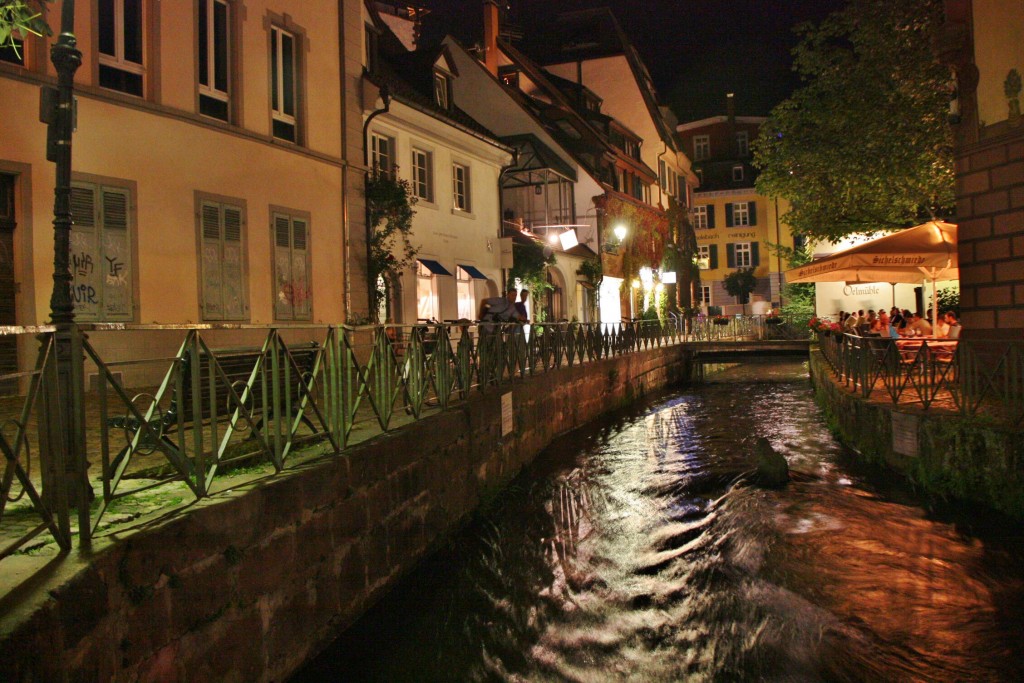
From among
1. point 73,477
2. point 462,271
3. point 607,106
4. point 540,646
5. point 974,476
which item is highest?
point 607,106

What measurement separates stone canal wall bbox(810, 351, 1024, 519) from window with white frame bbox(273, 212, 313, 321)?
9362mm

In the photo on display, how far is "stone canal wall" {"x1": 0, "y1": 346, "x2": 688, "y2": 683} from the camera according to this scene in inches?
123

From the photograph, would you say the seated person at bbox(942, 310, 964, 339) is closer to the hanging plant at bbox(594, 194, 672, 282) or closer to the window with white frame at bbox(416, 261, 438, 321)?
the window with white frame at bbox(416, 261, 438, 321)

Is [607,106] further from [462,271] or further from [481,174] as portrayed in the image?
[462,271]

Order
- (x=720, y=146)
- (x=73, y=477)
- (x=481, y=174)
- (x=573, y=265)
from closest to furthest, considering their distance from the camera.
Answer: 1. (x=73, y=477)
2. (x=481, y=174)
3. (x=573, y=265)
4. (x=720, y=146)

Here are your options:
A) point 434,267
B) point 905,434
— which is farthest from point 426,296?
point 905,434

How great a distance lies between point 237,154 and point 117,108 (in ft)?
7.15

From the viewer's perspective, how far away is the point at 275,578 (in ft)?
15.1

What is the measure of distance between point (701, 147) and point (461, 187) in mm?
43077

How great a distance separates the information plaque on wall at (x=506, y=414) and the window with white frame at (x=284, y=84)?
22.7 ft

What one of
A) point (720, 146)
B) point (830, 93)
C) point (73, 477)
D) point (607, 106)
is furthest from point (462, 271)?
point (720, 146)

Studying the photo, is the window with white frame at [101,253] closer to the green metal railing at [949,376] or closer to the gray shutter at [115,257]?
the gray shutter at [115,257]

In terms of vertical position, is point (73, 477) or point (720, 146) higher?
point (720, 146)

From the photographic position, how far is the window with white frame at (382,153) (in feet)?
56.4
